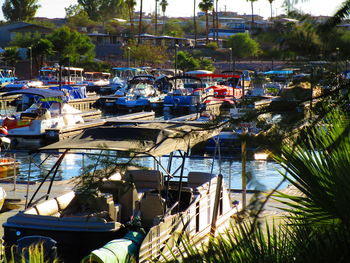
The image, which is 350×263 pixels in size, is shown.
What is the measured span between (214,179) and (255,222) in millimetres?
8392

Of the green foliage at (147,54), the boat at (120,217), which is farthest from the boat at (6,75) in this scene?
the boat at (120,217)

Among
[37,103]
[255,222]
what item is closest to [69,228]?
[255,222]

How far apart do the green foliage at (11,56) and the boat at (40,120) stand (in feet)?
148

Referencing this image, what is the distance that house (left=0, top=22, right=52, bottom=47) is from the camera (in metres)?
98.5

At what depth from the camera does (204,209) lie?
1116 centimetres

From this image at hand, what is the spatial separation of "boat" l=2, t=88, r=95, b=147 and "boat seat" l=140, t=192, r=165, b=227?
2206 centimetres

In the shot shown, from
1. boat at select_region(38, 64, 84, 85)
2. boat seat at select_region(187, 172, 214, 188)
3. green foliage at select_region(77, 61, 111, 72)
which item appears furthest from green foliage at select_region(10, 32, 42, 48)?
boat seat at select_region(187, 172, 214, 188)

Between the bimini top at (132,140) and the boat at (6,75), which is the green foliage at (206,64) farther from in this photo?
the bimini top at (132,140)

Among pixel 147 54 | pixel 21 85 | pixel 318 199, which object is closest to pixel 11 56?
pixel 147 54

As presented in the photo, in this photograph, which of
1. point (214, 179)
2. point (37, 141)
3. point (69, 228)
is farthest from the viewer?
point (37, 141)

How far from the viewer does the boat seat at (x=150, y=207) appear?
10.2m

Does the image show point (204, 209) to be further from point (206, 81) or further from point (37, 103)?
point (206, 81)

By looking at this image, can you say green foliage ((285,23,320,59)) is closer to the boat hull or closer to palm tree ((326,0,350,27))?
palm tree ((326,0,350,27))

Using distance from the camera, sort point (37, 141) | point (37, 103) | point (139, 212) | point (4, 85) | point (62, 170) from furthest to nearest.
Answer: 1. point (4, 85)
2. point (37, 103)
3. point (37, 141)
4. point (62, 170)
5. point (139, 212)
